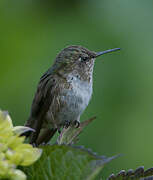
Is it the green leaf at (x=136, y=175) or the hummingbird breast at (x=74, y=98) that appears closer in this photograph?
the green leaf at (x=136, y=175)

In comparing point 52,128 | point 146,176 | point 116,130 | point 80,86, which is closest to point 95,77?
point 80,86

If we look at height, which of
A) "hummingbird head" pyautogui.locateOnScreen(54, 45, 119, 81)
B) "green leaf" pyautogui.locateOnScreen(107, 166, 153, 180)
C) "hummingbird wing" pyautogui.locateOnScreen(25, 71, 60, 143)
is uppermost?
"hummingbird head" pyautogui.locateOnScreen(54, 45, 119, 81)


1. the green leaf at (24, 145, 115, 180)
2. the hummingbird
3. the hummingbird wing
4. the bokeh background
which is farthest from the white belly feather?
the green leaf at (24, 145, 115, 180)

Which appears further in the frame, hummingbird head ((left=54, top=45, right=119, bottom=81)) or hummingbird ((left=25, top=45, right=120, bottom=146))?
hummingbird head ((left=54, top=45, right=119, bottom=81))

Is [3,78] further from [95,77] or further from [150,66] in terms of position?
[150,66]

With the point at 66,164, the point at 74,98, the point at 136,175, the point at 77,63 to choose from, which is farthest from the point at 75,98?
the point at 66,164

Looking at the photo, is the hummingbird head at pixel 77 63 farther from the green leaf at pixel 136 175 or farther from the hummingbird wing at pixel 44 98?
the green leaf at pixel 136 175

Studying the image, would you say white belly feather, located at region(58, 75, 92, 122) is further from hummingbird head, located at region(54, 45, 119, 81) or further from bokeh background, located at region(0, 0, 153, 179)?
bokeh background, located at region(0, 0, 153, 179)

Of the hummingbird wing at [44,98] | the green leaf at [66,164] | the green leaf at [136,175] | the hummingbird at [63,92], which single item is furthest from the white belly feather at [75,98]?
the green leaf at [66,164]
